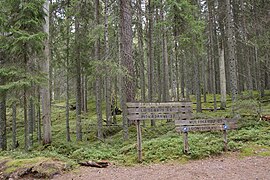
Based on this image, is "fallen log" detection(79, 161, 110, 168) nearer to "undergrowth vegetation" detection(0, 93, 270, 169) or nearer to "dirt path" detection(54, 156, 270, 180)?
"dirt path" detection(54, 156, 270, 180)

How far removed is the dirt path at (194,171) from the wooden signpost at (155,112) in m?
0.98

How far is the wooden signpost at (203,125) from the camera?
293 inches

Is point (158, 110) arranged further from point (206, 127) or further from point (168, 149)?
point (206, 127)

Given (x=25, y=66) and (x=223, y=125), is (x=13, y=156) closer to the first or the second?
(x=25, y=66)

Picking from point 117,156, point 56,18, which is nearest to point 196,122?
point 117,156

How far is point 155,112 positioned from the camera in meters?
7.43

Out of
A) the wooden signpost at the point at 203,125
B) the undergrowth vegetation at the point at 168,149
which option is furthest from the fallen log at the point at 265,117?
the wooden signpost at the point at 203,125

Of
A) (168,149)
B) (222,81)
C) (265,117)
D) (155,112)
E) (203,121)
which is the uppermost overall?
(222,81)

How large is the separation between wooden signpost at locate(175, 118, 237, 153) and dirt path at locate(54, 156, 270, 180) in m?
0.89

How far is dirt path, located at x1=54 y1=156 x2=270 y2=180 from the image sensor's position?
5777 mm

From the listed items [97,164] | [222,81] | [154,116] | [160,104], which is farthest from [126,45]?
[222,81]

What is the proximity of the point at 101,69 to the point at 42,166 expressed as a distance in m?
4.62

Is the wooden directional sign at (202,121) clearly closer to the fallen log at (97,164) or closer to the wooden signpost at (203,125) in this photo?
the wooden signpost at (203,125)

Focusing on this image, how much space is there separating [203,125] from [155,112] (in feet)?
5.47
